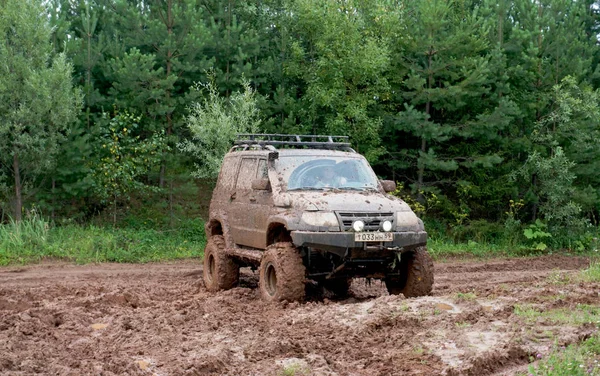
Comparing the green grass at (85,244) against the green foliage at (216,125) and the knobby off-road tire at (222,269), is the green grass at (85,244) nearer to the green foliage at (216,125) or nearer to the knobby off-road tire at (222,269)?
the green foliage at (216,125)

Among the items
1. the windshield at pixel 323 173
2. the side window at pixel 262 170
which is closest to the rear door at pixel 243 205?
the side window at pixel 262 170

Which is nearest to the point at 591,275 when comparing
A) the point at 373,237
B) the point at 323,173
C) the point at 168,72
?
the point at 373,237

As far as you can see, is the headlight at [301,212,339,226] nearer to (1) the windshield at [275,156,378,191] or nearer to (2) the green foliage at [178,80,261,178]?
(1) the windshield at [275,156,378,191]

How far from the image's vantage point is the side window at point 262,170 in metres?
12.9

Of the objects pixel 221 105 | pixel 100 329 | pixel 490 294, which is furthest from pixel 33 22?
pixel 490 294

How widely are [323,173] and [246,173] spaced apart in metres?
1.46

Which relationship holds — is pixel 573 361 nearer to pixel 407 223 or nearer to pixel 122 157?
pixel 407 223

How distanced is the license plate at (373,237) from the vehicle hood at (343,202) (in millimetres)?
396

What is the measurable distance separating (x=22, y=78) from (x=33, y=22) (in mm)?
1341

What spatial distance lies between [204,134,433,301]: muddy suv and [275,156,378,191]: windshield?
0.05 ft

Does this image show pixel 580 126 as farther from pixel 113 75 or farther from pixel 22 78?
pixel 22 78

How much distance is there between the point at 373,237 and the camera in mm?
11258

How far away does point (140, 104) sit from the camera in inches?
865

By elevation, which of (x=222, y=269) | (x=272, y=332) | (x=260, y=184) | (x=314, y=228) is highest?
(x=260, y=184)
